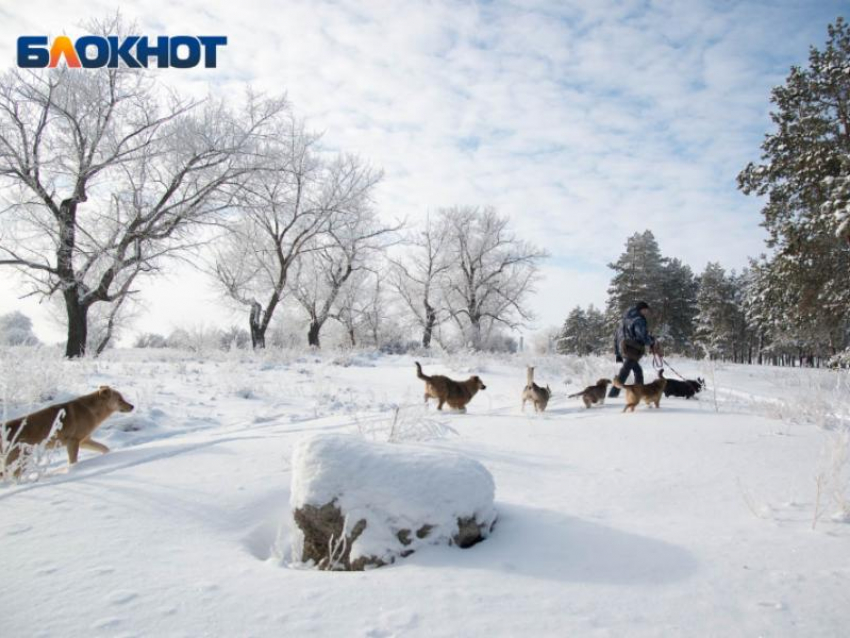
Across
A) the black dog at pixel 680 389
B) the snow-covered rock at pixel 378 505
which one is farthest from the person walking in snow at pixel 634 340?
the snow-covered rock at pixel 378 505

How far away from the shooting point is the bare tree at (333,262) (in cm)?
2496

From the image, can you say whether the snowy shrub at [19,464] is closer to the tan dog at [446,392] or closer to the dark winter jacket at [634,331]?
the tan dog at [446,392]

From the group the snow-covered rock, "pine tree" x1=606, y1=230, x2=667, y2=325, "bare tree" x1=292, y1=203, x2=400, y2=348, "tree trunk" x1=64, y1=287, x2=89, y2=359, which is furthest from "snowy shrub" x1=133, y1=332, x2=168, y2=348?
the snow-covered rock

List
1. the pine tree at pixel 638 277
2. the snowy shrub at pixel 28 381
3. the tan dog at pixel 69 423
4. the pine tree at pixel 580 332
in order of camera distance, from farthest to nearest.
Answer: the pine tree at pixel 580 332 < the pine tree at pixel 638 277 < the snowy shrub at pixel 28 381 < the tan dog at pixel 69 423

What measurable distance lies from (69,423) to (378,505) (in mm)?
3831

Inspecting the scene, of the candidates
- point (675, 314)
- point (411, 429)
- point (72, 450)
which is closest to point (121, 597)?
point (411, 429)

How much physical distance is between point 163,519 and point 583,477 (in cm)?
302

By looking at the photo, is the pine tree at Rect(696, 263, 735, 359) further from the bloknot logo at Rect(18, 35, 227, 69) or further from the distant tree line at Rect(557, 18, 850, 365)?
the bloknot logo at Rect(18, 35, 227, 69)

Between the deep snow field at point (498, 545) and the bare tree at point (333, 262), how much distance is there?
19658mm

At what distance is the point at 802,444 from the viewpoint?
189 inches

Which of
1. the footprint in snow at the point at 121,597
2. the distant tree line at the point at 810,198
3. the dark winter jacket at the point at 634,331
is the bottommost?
the footprint in snow at the point at 121,597

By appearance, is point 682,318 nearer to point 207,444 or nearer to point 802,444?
point 802,444

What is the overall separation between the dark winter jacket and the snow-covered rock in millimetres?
6552

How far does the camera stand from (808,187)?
13.8 metres
